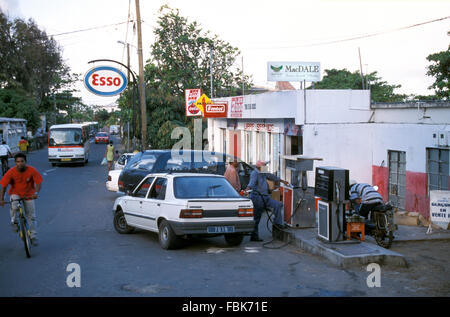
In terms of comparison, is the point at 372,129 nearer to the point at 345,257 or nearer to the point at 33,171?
the point at 345,257

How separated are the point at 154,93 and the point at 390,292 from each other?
32.7 m

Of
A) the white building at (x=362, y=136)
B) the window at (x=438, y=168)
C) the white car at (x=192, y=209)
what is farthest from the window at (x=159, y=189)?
the window at (x=438, y=168)

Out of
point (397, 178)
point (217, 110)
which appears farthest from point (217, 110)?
point (397, 178)

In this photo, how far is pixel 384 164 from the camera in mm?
16125

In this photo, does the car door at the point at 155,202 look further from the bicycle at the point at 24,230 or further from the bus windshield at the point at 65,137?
the bus windshield at the point at 65,137

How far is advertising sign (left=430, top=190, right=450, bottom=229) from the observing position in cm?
1165

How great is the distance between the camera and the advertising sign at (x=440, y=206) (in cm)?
1165

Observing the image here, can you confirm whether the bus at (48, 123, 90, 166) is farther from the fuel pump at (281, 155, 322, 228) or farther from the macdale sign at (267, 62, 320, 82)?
the fuel pump at (281, 155, 322, 228)

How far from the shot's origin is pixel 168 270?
320 inches

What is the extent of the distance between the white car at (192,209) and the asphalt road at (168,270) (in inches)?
16.2

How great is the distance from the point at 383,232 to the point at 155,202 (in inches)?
177

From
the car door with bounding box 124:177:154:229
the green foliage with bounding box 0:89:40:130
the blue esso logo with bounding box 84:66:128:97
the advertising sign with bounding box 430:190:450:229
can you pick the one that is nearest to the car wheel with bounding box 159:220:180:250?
the car door with bounding box 124:177:154:229
